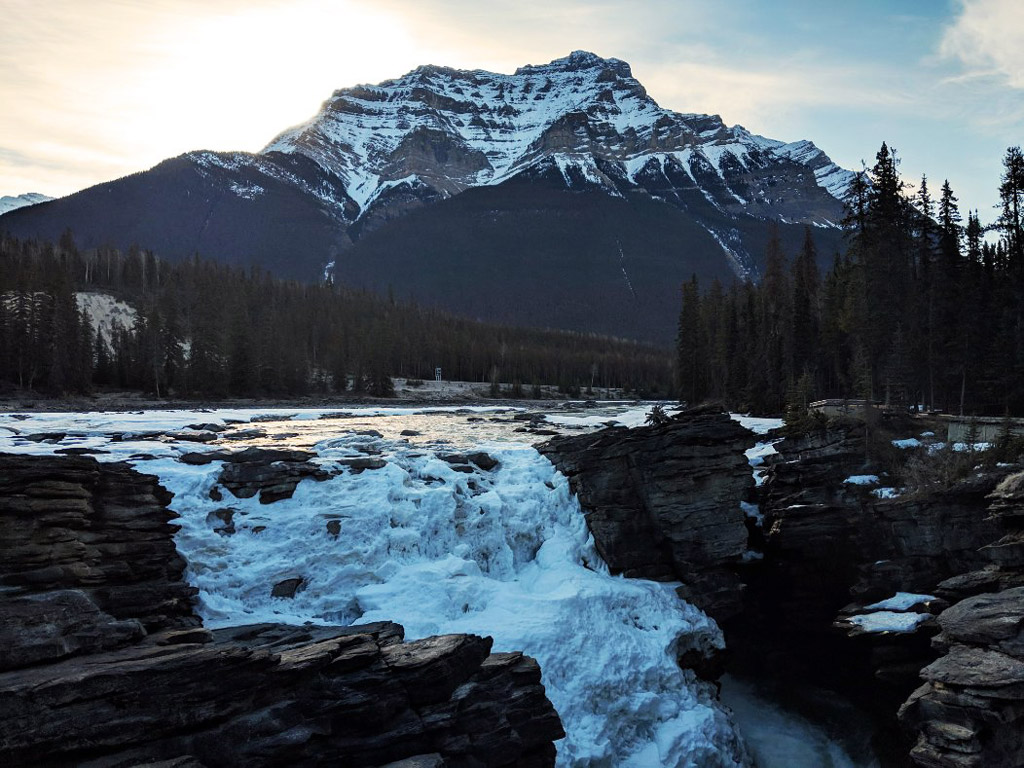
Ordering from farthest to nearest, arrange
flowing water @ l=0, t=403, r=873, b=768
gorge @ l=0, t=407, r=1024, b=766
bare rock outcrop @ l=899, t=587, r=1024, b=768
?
1. flowing water @ l=0, t=403, r=873, b=768
2. bare rock outcrop @ l=899, t=587, r=1024, b=768
3. gorge @ l=0, t=407, r=1024, b=766

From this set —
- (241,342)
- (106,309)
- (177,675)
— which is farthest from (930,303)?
(106,309)

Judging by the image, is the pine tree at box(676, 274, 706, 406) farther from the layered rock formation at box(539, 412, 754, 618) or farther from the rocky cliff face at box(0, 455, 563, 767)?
the rocky cliff face at box(0, 455, 563, 767)

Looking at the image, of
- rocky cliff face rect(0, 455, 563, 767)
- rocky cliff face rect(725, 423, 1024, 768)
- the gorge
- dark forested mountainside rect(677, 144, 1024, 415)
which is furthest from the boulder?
dark forested mountainside rect(677, 144, 1024, 415)

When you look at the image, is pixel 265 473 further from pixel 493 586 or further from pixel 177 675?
pixel 177 675

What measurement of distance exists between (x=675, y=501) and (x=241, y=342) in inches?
2982

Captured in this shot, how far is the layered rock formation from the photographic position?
2578 centimetres

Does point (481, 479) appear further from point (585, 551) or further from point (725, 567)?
point (725, 567)

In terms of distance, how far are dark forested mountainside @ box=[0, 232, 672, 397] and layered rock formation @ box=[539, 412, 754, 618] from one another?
6875 centimetres

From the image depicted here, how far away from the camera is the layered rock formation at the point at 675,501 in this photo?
25781 mm

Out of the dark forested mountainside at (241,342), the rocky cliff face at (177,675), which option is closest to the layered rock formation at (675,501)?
the rocky cliff face at (177,675)

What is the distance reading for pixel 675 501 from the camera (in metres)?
26.8

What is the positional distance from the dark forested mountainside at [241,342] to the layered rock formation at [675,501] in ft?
226

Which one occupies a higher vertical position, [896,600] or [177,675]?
[177,675]

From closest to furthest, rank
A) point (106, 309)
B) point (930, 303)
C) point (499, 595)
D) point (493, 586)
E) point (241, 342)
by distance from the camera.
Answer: point (499, 595), point (493, 586), point (930, 303), point (241, 342), point (106, 309)
